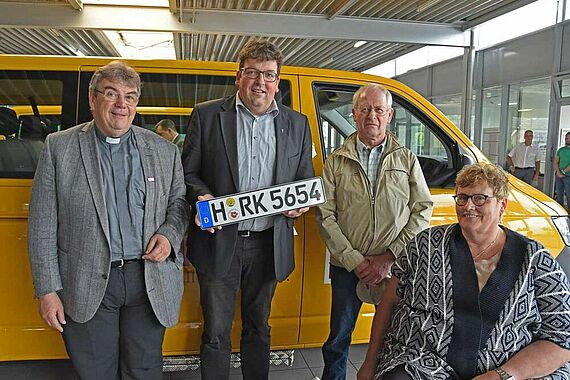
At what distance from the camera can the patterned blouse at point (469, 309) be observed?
1741 millimetres

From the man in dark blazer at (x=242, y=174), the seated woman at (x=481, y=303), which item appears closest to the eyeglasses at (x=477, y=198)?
the seated woman at (x=481, y=303)

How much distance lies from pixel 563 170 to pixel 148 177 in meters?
9.70

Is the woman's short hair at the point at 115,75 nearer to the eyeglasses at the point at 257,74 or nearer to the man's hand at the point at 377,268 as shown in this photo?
the eyeglasses at the point at 257,74

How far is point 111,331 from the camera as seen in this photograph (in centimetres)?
202

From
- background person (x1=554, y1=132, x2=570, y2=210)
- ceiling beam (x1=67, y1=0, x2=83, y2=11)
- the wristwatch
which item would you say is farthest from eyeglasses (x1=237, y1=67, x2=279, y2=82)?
background person (x1=554, y1=132, x2=570, y2=210)

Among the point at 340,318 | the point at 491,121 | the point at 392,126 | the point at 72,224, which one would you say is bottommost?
the point at 340,318

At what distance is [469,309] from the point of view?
1791 mm

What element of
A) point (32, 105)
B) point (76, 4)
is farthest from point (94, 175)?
point (76, 4)

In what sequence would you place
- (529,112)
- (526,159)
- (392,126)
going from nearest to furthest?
(392,126), (526,159), (529,112)

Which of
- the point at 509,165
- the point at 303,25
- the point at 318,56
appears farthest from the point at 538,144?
→ the point at 318,56

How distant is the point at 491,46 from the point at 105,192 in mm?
12197

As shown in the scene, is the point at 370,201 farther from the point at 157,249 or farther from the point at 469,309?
the point at 157,249

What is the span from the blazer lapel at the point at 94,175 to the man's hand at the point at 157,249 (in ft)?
0.55

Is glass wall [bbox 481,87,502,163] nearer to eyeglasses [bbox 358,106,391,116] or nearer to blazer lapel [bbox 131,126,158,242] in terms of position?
eyeglasses [bbox 358,106,391,116]
